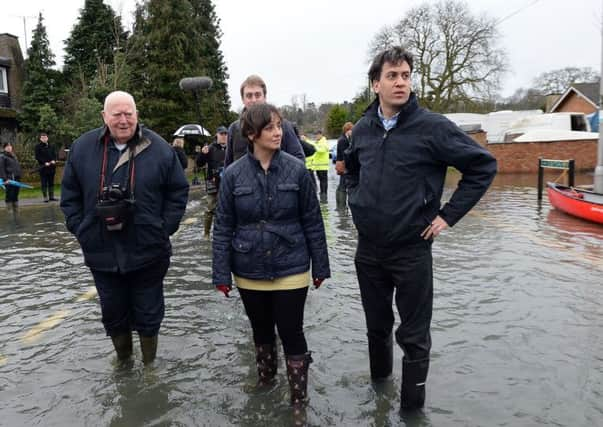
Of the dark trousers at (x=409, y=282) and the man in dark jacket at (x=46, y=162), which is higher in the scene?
the man in dark jacket at (x=46, y=162)

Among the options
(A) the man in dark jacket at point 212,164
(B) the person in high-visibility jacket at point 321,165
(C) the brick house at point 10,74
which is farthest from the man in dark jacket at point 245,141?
(C) the brick house at point 10,74

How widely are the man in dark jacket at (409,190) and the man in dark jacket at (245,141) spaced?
864 millimetres

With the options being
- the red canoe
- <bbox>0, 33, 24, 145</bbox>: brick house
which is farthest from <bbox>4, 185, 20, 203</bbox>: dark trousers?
<bbox>0, 33, 24, 145</bbox>: brick house

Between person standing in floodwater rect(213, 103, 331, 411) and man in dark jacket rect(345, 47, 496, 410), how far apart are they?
37cm

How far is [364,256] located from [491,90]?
39.4 meters

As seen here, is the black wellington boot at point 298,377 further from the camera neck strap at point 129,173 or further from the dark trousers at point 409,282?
the camera neck strap at point 129,173

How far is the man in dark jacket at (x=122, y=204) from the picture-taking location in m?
3.47

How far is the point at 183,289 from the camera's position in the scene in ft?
19.6

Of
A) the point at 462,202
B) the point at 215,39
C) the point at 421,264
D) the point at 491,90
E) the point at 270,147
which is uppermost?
the point at 215,39

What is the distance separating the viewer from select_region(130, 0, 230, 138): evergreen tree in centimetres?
2761

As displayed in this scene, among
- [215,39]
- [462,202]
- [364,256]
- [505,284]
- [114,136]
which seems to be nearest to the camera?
[462,202]

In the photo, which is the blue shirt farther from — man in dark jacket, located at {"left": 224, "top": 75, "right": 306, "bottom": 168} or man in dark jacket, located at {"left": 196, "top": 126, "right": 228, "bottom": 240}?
man in dark jacket, located at {"left": 196, "top": 126, "right": 228, "bottom": 240}

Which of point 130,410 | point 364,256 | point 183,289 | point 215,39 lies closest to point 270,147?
point 364,256

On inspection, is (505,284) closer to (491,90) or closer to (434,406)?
(434,406)
